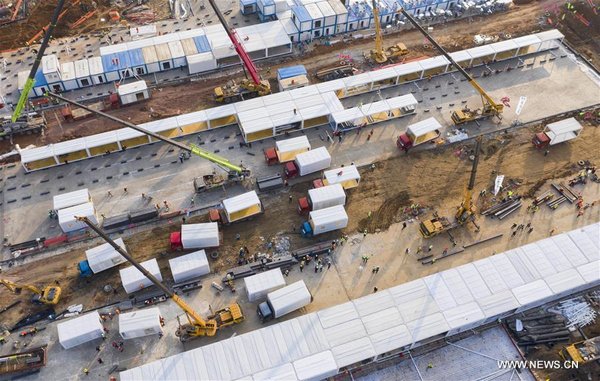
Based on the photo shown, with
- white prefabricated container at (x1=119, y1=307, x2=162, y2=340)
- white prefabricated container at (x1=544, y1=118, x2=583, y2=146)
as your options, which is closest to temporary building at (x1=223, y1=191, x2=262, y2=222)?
white prefabricated container at (x1=119, y1=307, x2=162, y2=340)

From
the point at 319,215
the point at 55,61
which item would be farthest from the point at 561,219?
the point at 55,61

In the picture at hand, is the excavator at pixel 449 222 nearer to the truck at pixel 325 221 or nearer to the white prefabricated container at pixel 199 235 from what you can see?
the truck at pixel 325 221

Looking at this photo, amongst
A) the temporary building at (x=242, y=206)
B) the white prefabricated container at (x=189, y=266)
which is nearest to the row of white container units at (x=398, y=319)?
the white prefabricated container at (x=189, y=266)

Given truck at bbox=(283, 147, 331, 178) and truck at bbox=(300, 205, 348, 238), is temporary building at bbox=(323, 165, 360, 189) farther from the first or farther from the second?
truck at bbox=(300, 205, 348, 238)

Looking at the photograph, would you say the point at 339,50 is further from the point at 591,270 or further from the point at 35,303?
the point at 35,303

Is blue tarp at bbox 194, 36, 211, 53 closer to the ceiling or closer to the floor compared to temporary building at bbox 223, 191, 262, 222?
closer to the ceiling

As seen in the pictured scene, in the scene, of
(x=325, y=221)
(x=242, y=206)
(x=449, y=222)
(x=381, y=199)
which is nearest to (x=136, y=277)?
(x=242, y=206)
